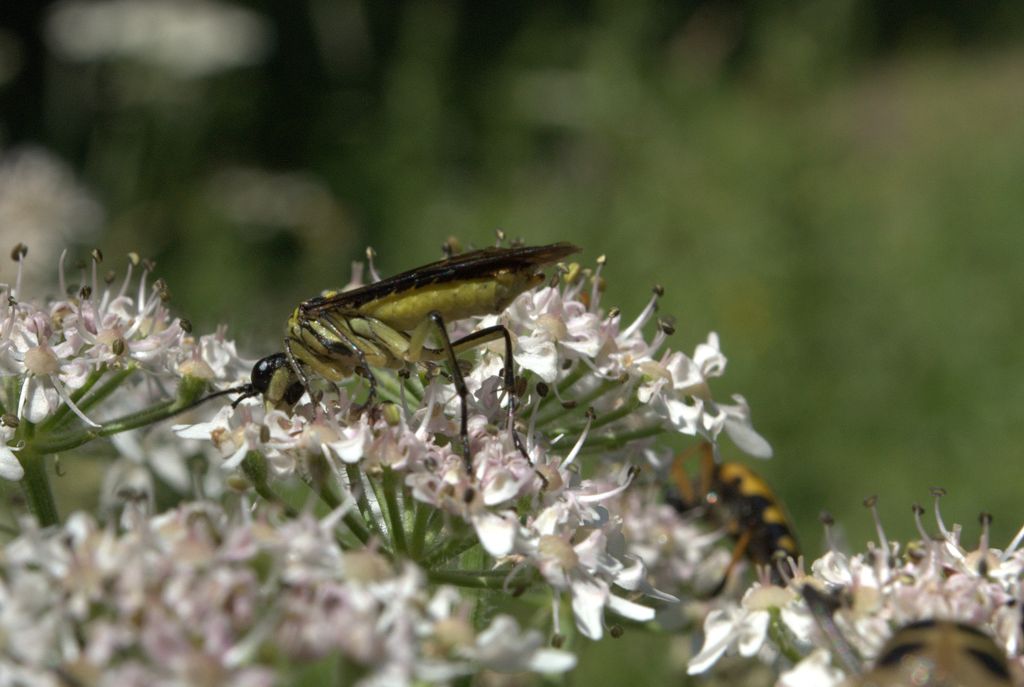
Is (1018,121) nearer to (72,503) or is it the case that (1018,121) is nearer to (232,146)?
(232,146)

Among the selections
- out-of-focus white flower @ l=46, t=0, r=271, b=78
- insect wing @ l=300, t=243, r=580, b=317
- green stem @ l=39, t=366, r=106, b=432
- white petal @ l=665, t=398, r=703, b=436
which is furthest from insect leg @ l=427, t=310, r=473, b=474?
out-of-focus white flower @ l=46, t=0, r=271, b=78


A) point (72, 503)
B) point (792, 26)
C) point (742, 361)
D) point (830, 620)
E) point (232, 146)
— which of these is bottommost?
point (742, 361)

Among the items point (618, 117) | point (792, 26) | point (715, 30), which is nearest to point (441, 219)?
point (618, 117)

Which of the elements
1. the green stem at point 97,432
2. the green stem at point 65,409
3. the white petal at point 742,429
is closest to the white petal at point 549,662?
the green stem at point 97,432

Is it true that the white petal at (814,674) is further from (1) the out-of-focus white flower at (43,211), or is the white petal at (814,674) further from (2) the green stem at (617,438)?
(1) the out-of-focus white flower at (43,211)

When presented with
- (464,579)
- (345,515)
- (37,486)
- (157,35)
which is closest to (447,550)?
(464,579)
